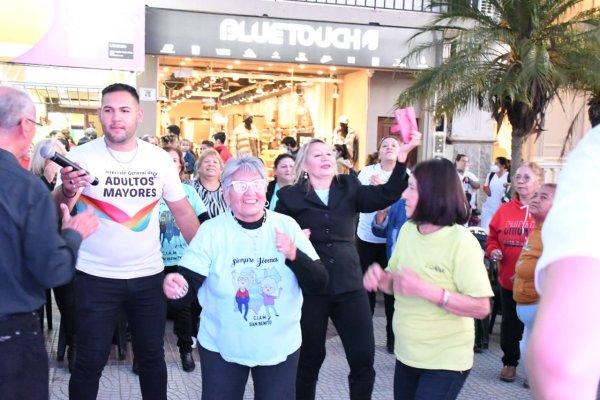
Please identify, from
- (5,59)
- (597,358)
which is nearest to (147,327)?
(597,358)

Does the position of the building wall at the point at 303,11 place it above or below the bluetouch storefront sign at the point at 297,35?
above

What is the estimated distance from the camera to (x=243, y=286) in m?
2.97

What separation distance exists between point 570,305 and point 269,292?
7.47ft

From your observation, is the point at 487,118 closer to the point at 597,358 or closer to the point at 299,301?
the point at 299,301

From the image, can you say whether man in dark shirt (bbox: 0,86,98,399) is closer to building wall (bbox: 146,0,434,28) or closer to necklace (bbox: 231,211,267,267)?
necklace (bbox: 231,211,267,267)

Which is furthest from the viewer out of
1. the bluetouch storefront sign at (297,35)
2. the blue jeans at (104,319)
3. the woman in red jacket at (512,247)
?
the bluetouch storefront sign at (297,35)

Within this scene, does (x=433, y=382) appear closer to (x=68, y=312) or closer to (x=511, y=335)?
(x=511, y=335)

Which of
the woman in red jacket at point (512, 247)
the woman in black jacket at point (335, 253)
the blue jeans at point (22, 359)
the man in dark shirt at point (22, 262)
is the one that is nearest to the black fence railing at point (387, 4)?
the woman in red jacket at point (512, 247)

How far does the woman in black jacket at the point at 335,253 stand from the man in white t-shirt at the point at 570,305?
2.94m

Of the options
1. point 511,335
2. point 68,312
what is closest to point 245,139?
point 68,312

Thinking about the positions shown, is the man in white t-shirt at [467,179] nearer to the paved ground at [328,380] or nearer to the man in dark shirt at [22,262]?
the paved ground at [328,380]

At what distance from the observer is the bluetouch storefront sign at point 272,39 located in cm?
1091

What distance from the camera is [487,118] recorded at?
1377cm

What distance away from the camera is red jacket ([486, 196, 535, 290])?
5285 millimetres
